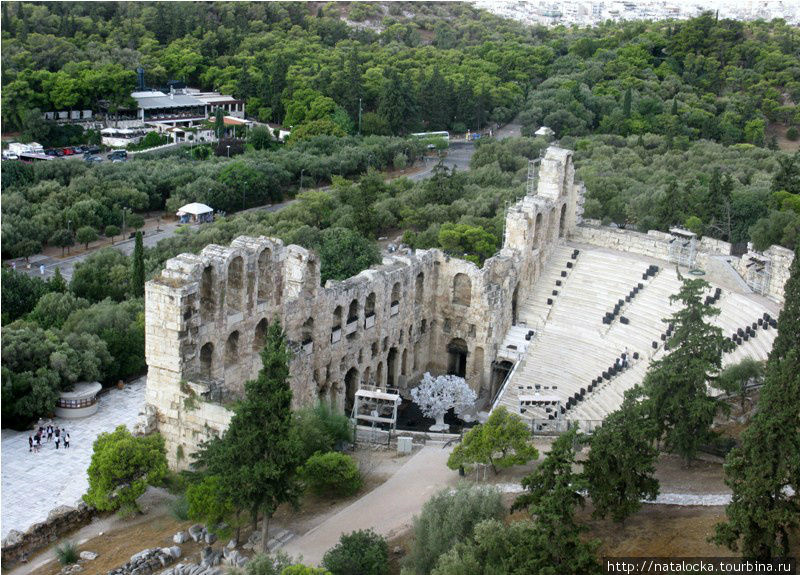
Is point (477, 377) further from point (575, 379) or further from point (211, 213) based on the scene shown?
point (211, 213)

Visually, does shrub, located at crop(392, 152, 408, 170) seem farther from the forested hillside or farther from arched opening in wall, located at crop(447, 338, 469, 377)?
arched opening in wall, located at crop(447, 338, 469, 377)

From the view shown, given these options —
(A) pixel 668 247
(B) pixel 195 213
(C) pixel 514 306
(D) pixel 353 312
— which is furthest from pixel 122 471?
(B) pixel 195 213

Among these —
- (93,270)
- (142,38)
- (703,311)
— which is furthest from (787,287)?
(142,38)

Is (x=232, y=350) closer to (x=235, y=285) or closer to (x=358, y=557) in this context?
(x=235, y=285)

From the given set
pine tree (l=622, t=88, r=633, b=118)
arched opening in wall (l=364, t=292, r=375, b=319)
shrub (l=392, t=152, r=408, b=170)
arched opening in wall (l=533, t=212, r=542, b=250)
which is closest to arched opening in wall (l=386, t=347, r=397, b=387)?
arched opening in wall (l=364, t=292, r=375, b=319)

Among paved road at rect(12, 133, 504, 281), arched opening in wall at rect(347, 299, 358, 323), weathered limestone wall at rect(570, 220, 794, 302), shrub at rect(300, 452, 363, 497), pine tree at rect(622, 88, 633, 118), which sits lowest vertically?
paved road at rect(12, 133, 504, 281)

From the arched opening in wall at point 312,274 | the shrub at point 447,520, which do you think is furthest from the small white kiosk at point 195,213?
the shrub at point 447,520
